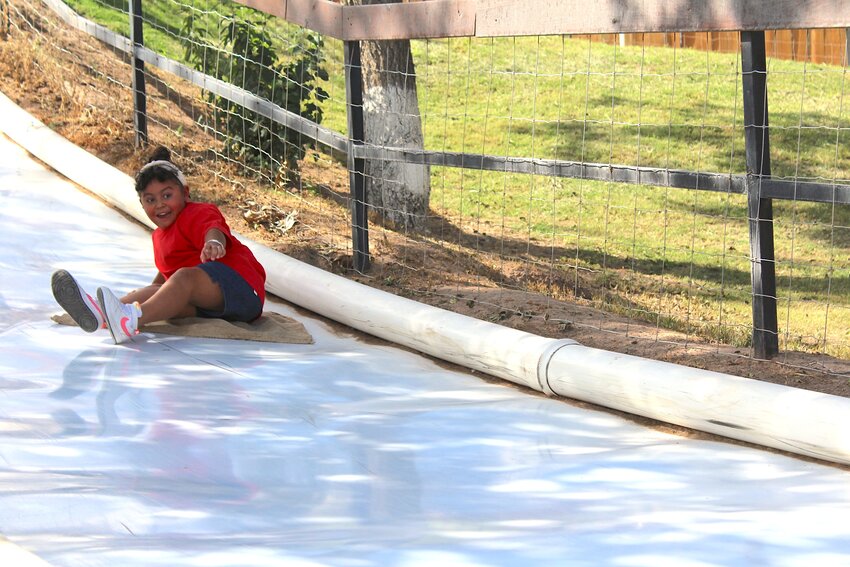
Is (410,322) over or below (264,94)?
below

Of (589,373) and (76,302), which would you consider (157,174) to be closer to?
(76,302)

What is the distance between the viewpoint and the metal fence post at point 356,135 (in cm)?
593

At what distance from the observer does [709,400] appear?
13.1ft

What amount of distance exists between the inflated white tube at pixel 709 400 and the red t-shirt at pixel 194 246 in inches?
59.1

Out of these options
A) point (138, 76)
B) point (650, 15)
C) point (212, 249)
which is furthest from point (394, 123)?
point (650, 15)

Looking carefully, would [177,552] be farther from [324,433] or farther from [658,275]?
[658,275]

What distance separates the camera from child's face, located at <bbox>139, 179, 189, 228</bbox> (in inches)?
199

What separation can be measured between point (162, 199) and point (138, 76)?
293 cm

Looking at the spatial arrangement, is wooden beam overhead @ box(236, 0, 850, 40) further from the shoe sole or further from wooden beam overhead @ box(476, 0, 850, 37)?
the shoe sole

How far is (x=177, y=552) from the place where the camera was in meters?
2.90

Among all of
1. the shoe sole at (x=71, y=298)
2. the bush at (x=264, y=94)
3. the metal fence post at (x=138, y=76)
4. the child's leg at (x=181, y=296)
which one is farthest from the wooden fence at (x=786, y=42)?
the shoe sole at (x=71, y=298)

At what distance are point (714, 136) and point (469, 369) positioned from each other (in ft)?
25.3

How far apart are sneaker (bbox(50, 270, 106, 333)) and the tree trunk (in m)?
3.77

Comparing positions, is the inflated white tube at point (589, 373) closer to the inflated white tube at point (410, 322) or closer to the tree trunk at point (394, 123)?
the inflated white tube at point (410, 322)
